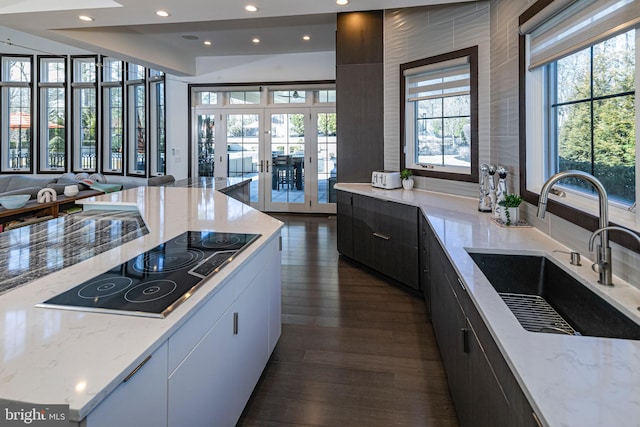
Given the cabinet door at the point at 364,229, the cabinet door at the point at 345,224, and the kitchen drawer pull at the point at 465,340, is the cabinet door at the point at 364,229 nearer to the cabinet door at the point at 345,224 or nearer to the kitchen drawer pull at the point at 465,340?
the cabinet door at the point at 345,224

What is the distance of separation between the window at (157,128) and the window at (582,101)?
7.16 meters

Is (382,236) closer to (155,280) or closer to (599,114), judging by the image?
(599,114)

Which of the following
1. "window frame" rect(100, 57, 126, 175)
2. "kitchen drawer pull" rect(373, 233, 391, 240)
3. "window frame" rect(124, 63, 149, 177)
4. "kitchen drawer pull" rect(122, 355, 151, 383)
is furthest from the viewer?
"window frame" rect(100, 57, 126, 175)

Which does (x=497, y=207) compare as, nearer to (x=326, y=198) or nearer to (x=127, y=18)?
(x=127, y=18)

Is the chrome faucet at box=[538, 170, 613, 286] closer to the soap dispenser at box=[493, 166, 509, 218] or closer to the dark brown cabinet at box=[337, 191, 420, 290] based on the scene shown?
the soap dispenser at box=[493, 166, 509, 218]

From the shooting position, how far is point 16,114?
901 centimetres

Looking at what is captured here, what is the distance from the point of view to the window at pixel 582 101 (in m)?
1.63

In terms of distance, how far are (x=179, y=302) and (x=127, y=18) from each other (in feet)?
14.2

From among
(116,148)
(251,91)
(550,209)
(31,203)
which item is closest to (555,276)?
(550,209)

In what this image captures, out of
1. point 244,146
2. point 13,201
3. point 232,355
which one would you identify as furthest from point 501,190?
point 244,146

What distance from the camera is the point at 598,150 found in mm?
1890

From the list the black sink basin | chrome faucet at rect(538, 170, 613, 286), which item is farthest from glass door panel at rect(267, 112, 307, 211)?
chrome faucet at rect(538, 170, 613, 286)

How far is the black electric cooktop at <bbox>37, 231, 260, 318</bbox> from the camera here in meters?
1.19

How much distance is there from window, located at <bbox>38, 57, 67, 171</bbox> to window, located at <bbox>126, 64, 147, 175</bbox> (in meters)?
1.62
